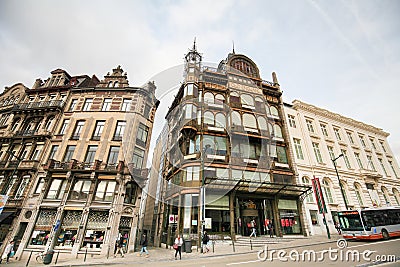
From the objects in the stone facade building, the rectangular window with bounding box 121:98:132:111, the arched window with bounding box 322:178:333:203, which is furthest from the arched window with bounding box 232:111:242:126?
the arched window with bounding box 322:178:333:203

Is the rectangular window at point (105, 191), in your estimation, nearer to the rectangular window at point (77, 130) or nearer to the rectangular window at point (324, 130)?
the rectangular window at point (77, 130)

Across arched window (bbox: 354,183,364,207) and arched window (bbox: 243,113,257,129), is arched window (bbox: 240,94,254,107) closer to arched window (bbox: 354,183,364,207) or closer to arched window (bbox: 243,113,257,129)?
arched window (bbox: 243,113,257,129)

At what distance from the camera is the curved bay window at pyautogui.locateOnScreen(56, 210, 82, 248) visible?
17.8 metres

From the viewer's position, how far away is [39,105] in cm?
2552

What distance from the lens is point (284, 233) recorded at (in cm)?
2120

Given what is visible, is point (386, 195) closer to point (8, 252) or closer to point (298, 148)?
point (298, 148)

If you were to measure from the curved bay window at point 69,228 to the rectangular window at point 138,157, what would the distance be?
723cm

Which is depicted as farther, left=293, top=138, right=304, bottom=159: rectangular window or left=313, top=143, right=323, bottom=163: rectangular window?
left=313, top=143, right=323, bottom=163: rectangular window

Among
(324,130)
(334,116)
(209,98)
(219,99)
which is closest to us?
(209,98)

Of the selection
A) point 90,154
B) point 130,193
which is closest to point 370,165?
point 130,193

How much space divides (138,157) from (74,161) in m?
6.83

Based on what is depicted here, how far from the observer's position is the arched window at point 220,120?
24.5 metres

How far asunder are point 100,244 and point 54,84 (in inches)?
943

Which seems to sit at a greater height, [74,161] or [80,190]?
[74,161]
